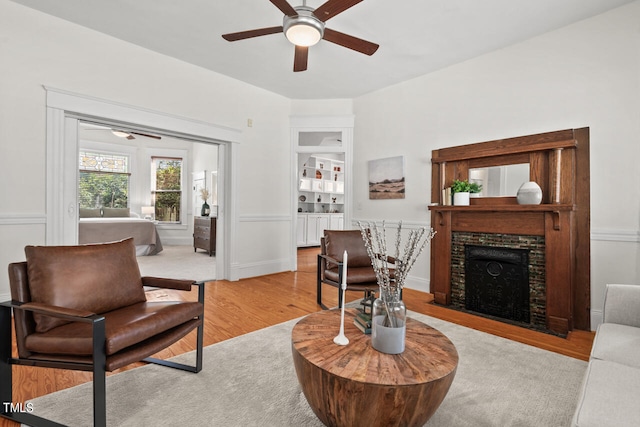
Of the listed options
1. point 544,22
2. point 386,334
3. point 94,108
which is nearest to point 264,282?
point 94,108

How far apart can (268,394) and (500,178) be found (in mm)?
3172

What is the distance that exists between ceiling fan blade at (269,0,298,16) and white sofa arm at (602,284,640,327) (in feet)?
9.38

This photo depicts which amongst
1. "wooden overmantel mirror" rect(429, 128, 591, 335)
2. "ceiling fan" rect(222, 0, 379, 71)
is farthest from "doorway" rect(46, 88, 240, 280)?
"wooden overmantel mirror" rect(429, 128, 591, 335)

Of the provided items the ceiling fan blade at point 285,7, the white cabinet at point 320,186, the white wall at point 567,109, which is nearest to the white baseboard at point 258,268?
the white wall at point 567,109

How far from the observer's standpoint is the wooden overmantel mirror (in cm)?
287

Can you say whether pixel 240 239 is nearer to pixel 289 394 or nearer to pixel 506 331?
pixel 289 394

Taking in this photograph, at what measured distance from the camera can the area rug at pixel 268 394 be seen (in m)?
1.57

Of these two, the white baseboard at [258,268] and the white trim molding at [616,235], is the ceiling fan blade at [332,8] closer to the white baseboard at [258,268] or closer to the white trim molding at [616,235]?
the white trim molding at [616,235]

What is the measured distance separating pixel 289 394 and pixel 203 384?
1.77 ft

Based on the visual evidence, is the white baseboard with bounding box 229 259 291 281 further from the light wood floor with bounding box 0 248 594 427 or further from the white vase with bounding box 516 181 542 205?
the white vase with bounding box 516 181 542 205

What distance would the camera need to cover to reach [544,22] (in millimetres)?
2986

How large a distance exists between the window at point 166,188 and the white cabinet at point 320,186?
3.32 metres

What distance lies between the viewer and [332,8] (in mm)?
2289

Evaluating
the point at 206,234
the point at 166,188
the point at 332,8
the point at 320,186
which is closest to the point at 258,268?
the point at 206,234
